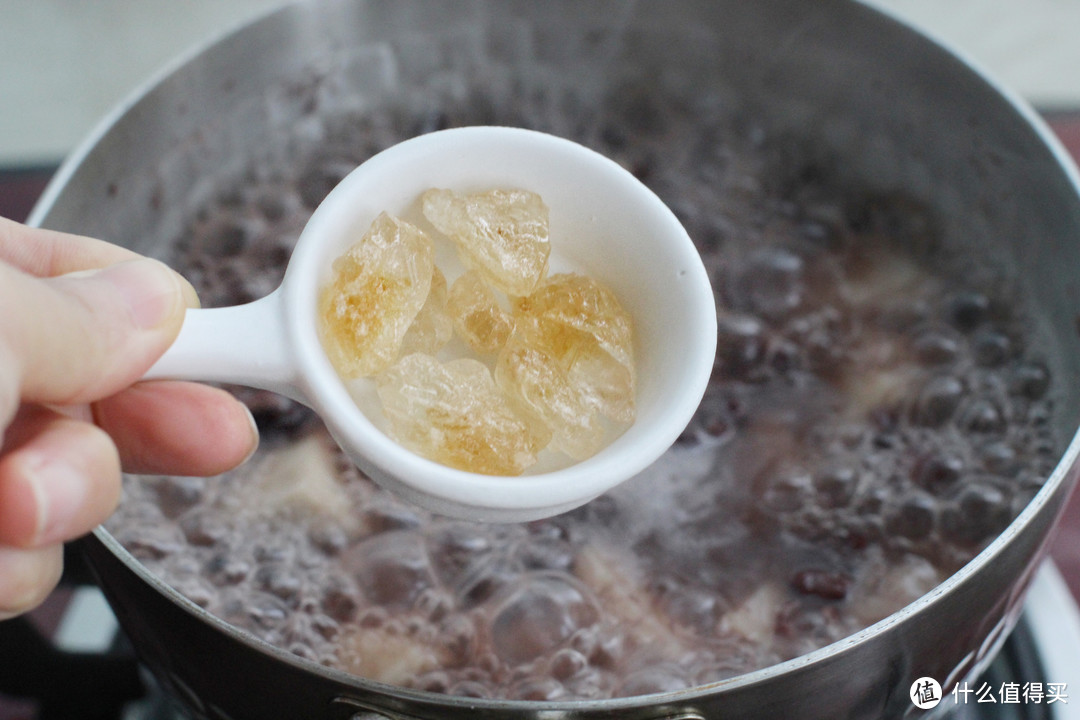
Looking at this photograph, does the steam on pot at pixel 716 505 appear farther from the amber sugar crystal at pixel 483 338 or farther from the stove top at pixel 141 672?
the amber sugar crystal at pixel 483 338

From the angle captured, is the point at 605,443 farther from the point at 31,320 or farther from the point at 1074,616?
the point at 1074,616

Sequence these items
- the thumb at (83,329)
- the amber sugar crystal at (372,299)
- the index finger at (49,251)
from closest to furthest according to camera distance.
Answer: the thumb at (83,329), the amber sugar crystal at (372,299), the index finger at (49,251)

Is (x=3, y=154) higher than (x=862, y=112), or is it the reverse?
(x=862, y=112)

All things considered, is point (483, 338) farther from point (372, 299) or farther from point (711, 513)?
point (711, 513)

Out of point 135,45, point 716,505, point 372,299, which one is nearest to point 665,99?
point 716,505

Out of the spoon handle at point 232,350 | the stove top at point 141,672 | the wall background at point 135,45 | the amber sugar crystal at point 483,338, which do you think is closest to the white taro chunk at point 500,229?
the amber sugar crystal at point 483,338

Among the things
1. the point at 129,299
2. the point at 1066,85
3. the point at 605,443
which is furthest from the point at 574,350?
the point at 1066,85

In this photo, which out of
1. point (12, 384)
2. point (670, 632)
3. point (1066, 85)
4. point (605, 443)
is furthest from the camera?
point (1066, 85)
